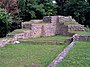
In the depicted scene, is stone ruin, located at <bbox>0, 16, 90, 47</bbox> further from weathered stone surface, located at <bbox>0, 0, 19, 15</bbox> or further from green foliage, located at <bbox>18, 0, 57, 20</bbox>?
weathered stone surface, located at <bbox>0, 0, 19, 15</bbox>

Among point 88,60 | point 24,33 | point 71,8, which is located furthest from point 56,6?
point 88,60

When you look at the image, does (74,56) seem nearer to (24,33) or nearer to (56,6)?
(24,33)

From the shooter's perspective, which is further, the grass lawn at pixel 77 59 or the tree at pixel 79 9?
the tree at pixel 79 9

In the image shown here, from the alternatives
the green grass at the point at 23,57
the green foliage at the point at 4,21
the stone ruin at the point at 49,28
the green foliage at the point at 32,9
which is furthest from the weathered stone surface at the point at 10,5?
the green grass at the point at 23,57

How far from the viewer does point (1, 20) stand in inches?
808

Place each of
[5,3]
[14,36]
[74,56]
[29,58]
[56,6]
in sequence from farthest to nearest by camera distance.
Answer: [56,6] → [5,3] → [14,36] → [29,58] → [74,56]

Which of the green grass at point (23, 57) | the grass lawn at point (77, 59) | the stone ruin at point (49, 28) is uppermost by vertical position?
the grass lawn at point (77, 59)

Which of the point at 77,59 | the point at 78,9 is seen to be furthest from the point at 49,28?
the point at 77,59

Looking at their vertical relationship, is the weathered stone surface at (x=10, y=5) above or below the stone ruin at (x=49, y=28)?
above

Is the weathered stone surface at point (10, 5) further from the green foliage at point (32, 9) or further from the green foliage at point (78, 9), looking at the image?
the green foliage at point (78, 9)

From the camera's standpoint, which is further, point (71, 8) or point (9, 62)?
point (71, 8)

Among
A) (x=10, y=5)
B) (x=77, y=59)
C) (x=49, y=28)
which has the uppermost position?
(x=10, y=5)

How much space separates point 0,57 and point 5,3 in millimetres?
13192

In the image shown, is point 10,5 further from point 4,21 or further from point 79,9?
point 79,9
